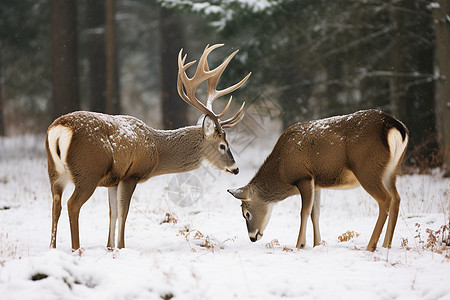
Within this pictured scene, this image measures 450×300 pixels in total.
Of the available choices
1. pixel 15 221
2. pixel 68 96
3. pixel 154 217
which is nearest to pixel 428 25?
pixel 154 217

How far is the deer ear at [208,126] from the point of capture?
7.00m

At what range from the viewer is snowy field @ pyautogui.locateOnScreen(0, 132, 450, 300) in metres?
4.36

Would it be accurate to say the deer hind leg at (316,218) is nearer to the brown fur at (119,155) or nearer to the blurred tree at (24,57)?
the brown fur at (119,155)

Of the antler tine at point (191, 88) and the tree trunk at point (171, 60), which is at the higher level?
the tree trunk at point (171, 60)

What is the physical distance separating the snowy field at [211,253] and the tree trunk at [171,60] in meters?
7.13

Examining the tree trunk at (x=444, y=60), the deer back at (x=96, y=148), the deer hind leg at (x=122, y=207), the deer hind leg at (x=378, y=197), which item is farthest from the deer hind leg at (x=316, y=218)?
the tree trunk at (x=444, y=60)

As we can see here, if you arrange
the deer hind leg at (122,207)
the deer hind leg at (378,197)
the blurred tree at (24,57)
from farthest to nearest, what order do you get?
1. the blurred tree at (24,57)
2. the deer hind leg at (122,207)
3. the deer hind leg at (378,197)

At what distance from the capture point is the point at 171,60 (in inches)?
730

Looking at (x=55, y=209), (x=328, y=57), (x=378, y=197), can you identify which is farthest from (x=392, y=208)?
(x=328, y=57)

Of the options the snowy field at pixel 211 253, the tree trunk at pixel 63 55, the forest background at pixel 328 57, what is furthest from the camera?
the tree trunk at pixel 63 55

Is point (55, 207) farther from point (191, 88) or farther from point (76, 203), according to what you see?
point (191, 88)

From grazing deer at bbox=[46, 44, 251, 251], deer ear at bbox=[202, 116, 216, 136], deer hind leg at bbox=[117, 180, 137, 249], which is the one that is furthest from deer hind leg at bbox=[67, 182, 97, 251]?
deer ear at bbox=[202, 116, 216, 136]

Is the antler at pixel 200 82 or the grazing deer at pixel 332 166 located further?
the antler at pixel 200 82

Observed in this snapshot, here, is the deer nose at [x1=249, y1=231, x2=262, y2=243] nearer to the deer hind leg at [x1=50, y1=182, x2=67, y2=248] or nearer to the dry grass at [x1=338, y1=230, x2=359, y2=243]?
the dry grass at [x1=338, y1=230, x2=359, y2=243]
